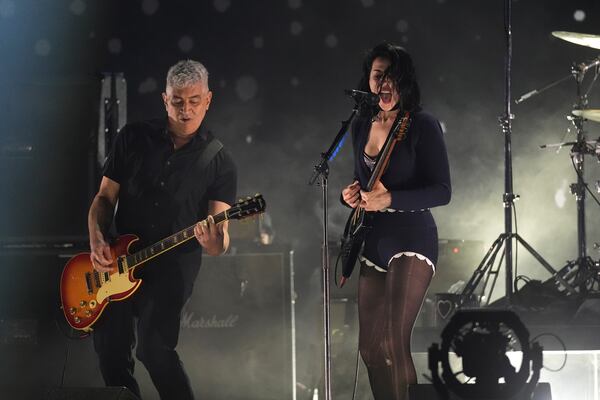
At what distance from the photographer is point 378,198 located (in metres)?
3.59

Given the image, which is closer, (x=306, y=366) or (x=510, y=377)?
(x=510, y=377)

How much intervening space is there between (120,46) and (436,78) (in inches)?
111

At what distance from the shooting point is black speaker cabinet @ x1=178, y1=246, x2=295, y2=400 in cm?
540

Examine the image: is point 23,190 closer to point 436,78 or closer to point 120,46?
point 120,46

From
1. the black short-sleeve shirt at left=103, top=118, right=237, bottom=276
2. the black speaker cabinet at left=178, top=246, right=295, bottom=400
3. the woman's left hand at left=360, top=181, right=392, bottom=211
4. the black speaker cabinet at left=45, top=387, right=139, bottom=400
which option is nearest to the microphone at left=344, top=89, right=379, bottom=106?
the woman's left hand at left=360, top=181, right=392, bottom=211

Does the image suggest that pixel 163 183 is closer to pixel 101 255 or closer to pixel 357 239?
pixel 101 255

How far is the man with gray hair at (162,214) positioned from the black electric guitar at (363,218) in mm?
868

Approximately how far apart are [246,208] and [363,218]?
2.48 ft

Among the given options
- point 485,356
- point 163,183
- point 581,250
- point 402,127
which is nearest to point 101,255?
point 163,183

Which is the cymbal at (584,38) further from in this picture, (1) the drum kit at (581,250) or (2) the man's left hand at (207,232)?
(2) the man's left hand at (207,232)

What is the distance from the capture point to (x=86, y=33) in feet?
25.5

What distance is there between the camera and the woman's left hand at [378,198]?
11.8 feet

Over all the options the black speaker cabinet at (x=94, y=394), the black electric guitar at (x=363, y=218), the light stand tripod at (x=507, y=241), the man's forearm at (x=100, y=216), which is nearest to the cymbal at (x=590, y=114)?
the light stand tripod at (x=507, y=241)

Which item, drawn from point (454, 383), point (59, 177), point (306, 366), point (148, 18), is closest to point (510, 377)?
point (454, 383)
